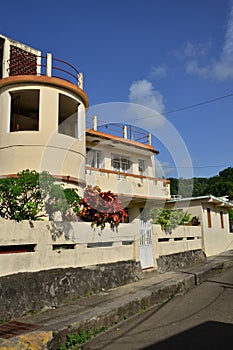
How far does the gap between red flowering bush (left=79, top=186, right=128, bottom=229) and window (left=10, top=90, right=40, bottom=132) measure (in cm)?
508

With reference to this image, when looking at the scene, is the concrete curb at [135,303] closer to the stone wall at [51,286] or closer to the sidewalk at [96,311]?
the sidewalk at [96,311]

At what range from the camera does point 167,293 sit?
7508mm

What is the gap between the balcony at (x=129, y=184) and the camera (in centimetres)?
1350

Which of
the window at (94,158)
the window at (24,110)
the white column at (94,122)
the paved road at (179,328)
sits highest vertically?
the white column at (94,122)

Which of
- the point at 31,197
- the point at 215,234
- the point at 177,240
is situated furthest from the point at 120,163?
the point at 31,197

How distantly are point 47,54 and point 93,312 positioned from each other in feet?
29.4

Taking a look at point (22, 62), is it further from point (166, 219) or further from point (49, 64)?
point (166, 219)

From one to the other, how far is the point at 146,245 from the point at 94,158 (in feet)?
25.0

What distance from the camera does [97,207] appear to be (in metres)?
7.20

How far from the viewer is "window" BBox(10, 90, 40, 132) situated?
10688 millimetres

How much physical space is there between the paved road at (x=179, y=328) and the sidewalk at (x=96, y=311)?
0.21 metres

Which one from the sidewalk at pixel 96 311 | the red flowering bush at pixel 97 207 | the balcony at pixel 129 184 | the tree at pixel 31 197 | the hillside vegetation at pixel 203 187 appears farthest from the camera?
the hillside vegetation at pixel 203 187

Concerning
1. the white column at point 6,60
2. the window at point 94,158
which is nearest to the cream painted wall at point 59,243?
the white column at point 6,60

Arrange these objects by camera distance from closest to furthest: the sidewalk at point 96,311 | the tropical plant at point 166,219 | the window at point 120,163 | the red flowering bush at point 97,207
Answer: the sidewalk at point 96,311
the red flowering bush at point 97,207
the tropical plant at point 166,219
the window at point 120,163
